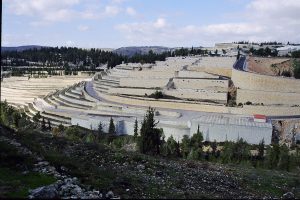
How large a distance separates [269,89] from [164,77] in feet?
25.5

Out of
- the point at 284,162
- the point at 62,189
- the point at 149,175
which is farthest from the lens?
the point at 284,162

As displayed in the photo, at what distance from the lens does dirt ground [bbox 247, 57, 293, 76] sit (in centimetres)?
3434

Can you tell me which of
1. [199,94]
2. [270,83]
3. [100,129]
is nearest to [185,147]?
[100,129]

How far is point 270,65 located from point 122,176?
31.4 meters

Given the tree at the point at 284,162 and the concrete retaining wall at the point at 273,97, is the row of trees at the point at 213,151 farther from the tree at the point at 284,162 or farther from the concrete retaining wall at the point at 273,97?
the concrete retaining wall at the point at 273,97

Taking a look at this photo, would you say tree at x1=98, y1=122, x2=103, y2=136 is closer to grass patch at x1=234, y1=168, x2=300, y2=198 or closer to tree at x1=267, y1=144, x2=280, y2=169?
tree at x1=267, y1=144, x2=280, y2=169

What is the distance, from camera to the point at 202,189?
266 inches

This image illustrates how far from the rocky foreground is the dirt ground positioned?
26574 millimetres

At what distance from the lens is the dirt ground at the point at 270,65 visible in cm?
3434

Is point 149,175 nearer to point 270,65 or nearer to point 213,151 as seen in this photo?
point 213,151

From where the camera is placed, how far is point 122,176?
21.9 ft

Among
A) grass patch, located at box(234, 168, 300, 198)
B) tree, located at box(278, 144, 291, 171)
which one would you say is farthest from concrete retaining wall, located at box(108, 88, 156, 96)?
grass patch, located at box(234, 168, 300, 198)

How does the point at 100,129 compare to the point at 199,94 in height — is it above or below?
below

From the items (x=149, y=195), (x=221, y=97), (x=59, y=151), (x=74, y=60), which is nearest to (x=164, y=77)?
(x=221, y=97)
